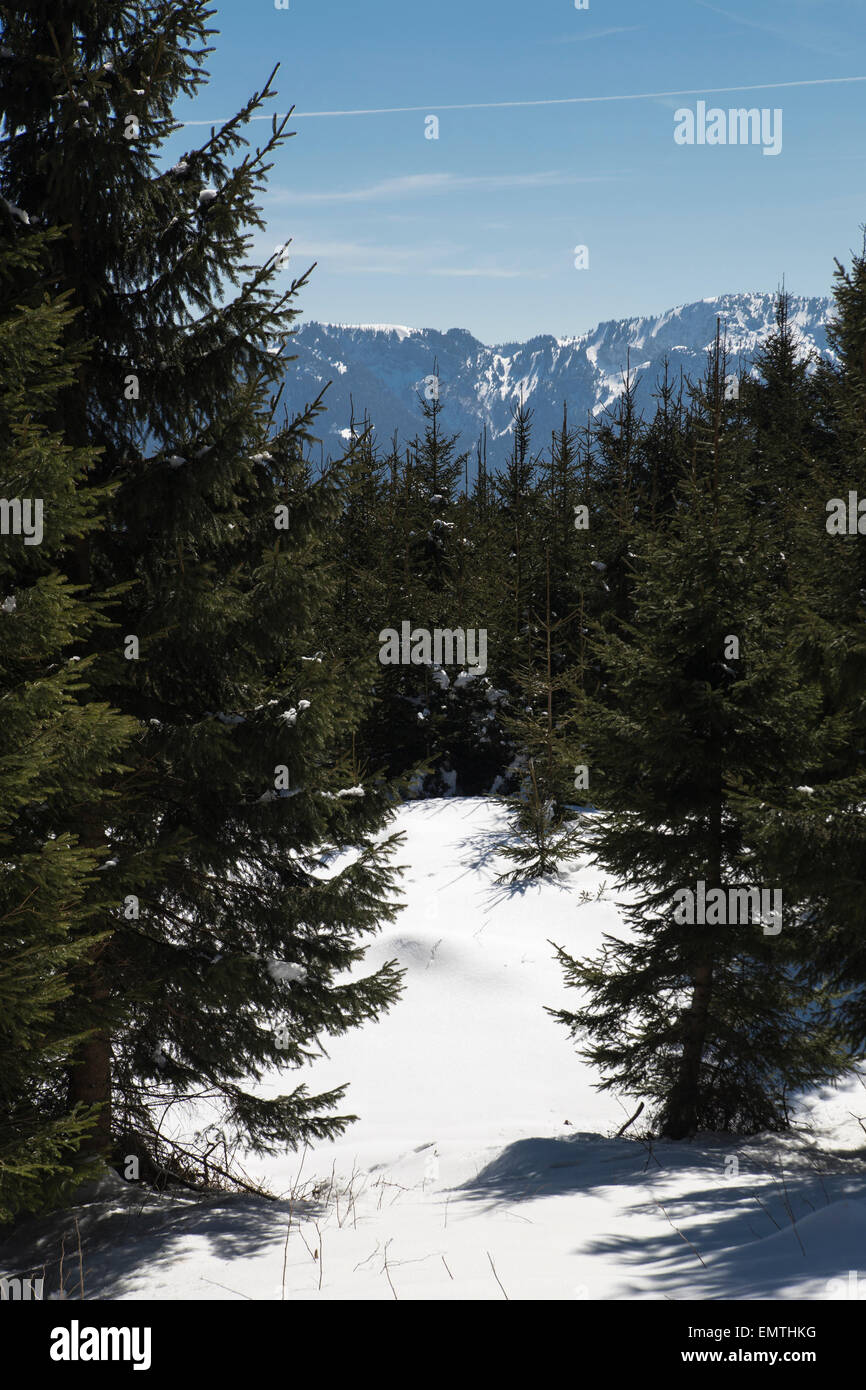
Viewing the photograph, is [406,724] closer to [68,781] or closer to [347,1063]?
[347,1063]

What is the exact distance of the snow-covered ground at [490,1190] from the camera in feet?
13.6

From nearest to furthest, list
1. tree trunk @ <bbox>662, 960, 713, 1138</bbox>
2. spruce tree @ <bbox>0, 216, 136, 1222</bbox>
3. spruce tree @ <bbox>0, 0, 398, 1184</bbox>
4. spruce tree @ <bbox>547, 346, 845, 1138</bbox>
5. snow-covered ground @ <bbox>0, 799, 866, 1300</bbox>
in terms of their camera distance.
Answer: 1. snow-covered ground @ <bbox>0, 799, 866, 1300</bbox>
2. spruce tree @ <bbox>0, 216, 136, 1222</bbox>
3. spruce tree @ <bbox>0, 0, 398, 1184</bbox>
4. spruce tree @ <bbox>547, 346, 845, 1138</bbox>
5. tree trunk @ <bbox>662, 960, 713, 1138</bbox>

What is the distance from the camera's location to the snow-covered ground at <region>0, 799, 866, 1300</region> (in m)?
4.16

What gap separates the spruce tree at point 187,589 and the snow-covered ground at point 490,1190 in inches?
51.4

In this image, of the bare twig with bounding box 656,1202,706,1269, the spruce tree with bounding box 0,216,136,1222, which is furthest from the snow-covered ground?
the spruce tree with bounding box 0,216,136,1222

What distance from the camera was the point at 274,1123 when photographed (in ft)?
23.2

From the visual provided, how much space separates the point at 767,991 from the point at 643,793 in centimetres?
226

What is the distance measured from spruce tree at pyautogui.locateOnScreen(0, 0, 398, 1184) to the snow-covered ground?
4.29 feet

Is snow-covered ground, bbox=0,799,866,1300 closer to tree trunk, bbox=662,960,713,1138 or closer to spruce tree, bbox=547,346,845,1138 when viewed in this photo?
tree trunk, bbox=662,960,713,1138

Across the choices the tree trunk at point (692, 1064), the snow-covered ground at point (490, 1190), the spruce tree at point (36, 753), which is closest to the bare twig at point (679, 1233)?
the snow-covered ground at point (490, 1190)

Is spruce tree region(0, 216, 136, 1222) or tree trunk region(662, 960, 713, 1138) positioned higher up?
spruce tree region(0, 216, 136, 1222)

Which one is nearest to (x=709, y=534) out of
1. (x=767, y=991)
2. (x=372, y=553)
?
(x=767, y=991)
